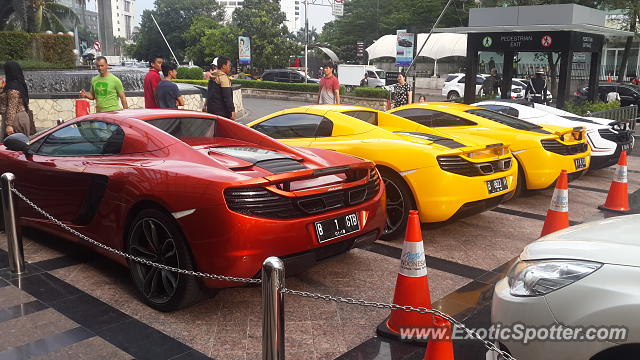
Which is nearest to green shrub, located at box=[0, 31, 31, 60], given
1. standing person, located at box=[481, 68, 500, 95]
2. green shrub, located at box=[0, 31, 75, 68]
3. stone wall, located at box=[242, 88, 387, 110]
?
green shrub, located at box=[0, 31, 75, 68]

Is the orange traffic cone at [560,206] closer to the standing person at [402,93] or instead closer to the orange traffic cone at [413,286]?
the orange traffic cone at [413,286]

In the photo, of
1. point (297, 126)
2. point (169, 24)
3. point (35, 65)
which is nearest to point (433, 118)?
point (297, 126)

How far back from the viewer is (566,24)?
48.7ft

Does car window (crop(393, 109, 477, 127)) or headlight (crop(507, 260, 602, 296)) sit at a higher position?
car window (crop(393, 109, 477, 127))

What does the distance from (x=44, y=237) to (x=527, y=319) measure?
4808 millimetres

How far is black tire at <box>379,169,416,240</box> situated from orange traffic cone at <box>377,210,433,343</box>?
2031 mm

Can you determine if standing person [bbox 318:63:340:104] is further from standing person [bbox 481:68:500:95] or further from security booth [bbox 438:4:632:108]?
standing person [bbox 481:68:500:95]

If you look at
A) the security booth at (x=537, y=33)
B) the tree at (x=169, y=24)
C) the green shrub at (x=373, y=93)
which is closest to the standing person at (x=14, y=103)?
the security booth at (x=537, y=33)

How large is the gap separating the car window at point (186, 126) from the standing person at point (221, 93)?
3533mm

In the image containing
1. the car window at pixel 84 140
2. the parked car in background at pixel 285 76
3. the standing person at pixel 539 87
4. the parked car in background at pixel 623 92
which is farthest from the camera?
the parked car in background at pixel 285 76

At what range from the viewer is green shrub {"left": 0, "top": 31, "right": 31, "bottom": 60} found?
23250mm

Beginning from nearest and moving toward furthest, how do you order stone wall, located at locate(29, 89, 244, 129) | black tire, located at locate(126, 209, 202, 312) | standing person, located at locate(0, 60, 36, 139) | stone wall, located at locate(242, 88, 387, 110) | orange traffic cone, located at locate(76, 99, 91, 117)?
1. black tire, located at locate(126, 209, 202, 312)
2. standing person, located at locate(0, 60, 36, 139)
3. orange traffic cone, located at locate(76, 99, 91, 117)
4. stone wall, located at locate(29, 89, 244, 129)
5. stone wall, located at locate(242, 88, 387, 110)

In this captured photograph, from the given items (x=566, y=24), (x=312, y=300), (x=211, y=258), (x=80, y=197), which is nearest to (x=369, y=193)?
(x=312, y=300)

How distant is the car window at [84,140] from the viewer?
443cm
